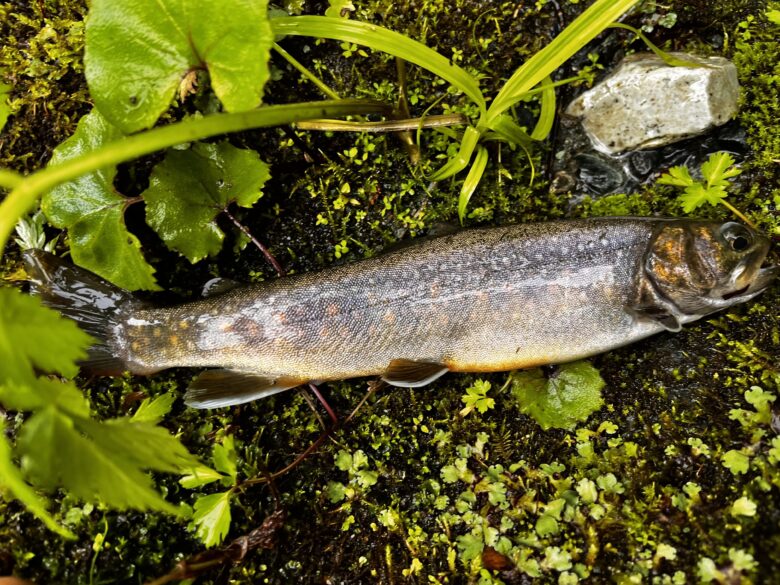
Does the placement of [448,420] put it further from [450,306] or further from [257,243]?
[257,243]

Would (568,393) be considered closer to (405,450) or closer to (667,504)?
(667,504)

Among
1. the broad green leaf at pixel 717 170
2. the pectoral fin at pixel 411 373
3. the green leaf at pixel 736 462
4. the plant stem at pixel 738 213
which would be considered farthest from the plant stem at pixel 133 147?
the green leaf at pixel 736 462

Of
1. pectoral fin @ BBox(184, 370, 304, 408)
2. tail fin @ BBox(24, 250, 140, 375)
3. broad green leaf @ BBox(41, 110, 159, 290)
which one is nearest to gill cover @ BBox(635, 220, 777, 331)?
pectoral fin @ BBox(184, 370, 304, 408)

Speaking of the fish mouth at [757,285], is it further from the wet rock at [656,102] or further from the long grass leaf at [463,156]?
the long grass leaf at [463,156]

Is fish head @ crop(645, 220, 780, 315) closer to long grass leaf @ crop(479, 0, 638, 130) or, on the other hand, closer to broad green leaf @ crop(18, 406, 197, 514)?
long grass leaf @ crop(479, 0, 638, 130)

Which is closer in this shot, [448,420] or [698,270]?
[698,270]

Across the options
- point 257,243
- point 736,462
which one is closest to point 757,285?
point 736,462
